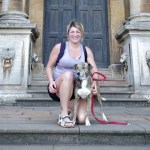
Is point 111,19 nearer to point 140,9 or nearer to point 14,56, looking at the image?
point 140,9

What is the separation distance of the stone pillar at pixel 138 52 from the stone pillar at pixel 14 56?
275 centimetres

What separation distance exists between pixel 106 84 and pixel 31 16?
11.4 ft

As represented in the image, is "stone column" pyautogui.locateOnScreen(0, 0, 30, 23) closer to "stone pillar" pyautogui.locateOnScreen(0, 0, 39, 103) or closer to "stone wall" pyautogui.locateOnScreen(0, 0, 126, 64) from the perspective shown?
"stone pillar" pyautogui.locateOnScreen(0, 0, 39, 103)

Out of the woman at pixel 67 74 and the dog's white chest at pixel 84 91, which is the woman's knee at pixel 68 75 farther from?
the dog's white chest at pixel 84 91

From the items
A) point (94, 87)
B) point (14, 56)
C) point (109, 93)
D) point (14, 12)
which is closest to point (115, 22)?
point (109, 93)

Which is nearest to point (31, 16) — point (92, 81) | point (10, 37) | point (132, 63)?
point (10, 37)

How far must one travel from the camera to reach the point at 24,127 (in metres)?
2.95

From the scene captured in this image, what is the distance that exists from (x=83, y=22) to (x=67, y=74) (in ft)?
20.4

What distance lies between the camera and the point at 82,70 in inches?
125

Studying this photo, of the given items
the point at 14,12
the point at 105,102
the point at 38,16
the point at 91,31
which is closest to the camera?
the point at 105,102

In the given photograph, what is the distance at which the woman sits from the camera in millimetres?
3160

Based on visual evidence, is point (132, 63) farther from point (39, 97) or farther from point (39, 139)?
point (39, 139)

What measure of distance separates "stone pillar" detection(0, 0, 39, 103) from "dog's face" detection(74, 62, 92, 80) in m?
3.79

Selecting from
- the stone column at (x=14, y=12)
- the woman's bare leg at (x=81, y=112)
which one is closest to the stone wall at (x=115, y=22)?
the stone column at (x=14, y=12)
